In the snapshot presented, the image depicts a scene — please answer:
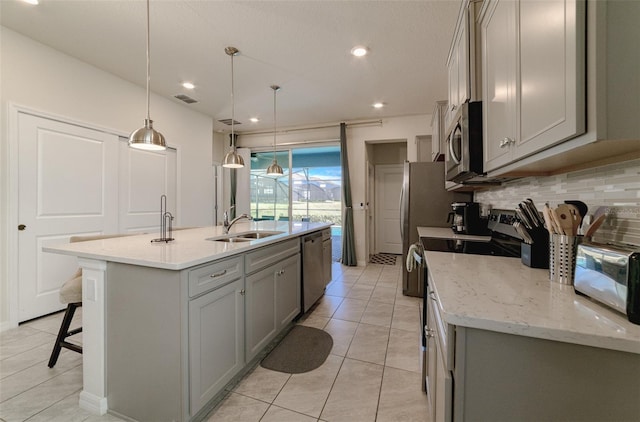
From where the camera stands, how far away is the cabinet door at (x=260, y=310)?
1.78 meters

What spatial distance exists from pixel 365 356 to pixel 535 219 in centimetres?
151

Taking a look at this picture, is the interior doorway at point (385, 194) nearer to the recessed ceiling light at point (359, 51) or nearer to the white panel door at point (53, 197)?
the recessed ceiling light at point (359, 51)

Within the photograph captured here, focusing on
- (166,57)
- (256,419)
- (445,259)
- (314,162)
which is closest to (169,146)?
(166,57)

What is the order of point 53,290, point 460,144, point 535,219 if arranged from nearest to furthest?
point 535,219
point 460,144
point 53,290

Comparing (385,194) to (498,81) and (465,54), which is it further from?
(498,81)

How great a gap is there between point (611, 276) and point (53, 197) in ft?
13.4

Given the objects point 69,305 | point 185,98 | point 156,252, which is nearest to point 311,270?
point 156,252

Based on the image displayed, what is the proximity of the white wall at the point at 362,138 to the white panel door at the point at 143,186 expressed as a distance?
94.5 inches

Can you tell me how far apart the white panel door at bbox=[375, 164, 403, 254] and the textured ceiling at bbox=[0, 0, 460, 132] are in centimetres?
225

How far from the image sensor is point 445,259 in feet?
4.52

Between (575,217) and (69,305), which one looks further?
(69,305)

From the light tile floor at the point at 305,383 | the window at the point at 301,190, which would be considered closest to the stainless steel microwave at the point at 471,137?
the light tile floor at the point at 305,383

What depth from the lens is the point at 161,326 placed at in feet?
4.37

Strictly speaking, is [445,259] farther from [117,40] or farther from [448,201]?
[117,40]
